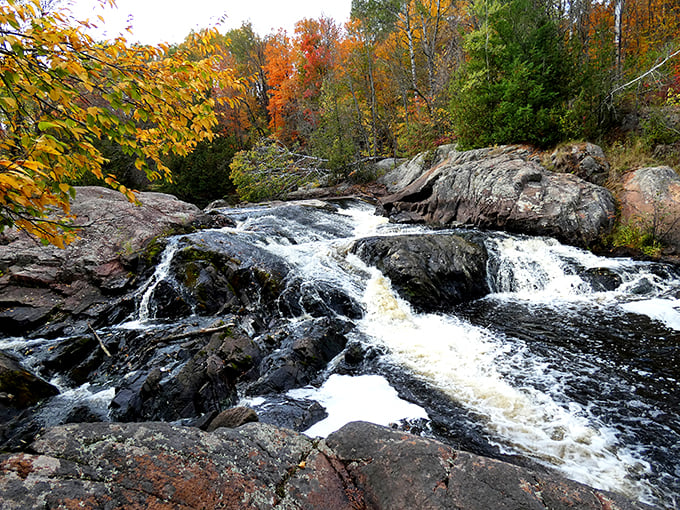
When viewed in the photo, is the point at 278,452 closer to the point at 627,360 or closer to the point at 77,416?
the point at 77,416

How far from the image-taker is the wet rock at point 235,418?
3.32 metres

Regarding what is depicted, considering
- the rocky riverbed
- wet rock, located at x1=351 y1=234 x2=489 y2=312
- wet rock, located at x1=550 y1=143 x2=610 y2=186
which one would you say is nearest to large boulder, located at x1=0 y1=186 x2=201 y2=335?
the rocky riverbed

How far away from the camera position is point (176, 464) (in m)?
1.93

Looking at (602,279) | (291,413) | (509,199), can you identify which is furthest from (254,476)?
(509,199)

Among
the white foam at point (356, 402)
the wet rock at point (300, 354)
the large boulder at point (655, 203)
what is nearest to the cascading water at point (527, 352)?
the white foam at point (356, 402)

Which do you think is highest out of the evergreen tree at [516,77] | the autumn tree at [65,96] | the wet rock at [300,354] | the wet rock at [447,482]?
the evergreen tree at [516,77]

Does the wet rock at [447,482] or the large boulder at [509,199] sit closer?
the wet rock at [447,482]

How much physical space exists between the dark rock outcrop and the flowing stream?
6.79 ft

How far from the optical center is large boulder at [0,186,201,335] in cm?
706

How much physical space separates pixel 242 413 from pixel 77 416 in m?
3.26

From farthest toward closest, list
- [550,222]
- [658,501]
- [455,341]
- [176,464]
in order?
[550,222] < [455,341] < [658,501] < [176,464]

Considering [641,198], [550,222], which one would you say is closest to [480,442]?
[550,222]

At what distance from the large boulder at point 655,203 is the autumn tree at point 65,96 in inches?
428

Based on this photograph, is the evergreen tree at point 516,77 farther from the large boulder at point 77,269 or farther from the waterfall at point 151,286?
the large boulder at point 77,269
